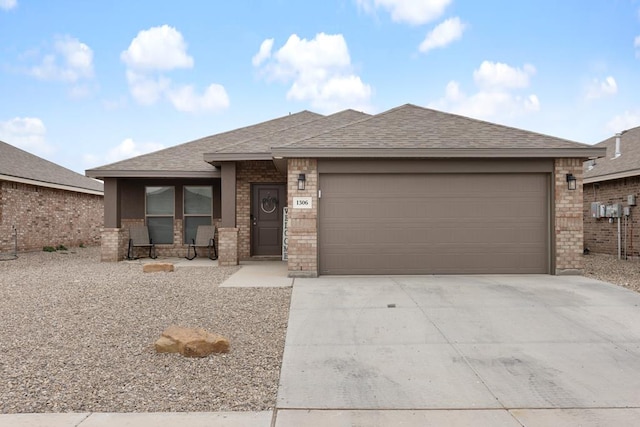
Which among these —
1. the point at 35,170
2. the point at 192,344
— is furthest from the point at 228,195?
the point at 35,170

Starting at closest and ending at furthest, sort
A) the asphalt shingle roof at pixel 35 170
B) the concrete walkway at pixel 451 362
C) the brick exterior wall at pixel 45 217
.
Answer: the concrete walkway at pixel 451 362, the brick exterior wall at pixel 45 217, the asphalt shingle roof at pixel 35 170

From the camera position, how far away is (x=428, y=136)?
28.7 ft

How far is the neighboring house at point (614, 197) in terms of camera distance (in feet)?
40.6

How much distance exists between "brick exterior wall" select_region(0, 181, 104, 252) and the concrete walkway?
41.8ft

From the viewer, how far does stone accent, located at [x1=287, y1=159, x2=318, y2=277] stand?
843cm

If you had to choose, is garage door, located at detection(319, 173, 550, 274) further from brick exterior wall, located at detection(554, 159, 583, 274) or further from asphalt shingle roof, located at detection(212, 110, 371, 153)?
asphalt shingle roof, located at detection(212, 110, 371, 153)

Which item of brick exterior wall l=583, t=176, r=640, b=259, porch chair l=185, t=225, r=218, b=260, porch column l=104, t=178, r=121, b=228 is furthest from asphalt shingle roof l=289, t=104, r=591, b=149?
porch column l=104, t=178, r=121, b=228

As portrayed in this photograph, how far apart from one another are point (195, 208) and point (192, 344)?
931 cm

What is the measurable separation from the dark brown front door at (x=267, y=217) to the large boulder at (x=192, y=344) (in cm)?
792

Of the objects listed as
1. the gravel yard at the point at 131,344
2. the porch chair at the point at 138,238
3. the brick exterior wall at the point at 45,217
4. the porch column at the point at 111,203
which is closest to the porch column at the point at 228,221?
the gravel yard at the point at 131,344

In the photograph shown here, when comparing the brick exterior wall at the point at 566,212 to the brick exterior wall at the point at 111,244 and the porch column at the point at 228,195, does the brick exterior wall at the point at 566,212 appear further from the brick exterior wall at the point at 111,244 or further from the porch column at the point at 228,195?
the brick exterior wall at the point at 111,244

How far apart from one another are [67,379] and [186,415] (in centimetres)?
139

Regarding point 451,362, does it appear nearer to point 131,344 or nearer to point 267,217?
point 131,344

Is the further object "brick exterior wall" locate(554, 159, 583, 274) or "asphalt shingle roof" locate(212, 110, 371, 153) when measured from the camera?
"asphalt shingle roof" locate(212, 110, 371, 153)
